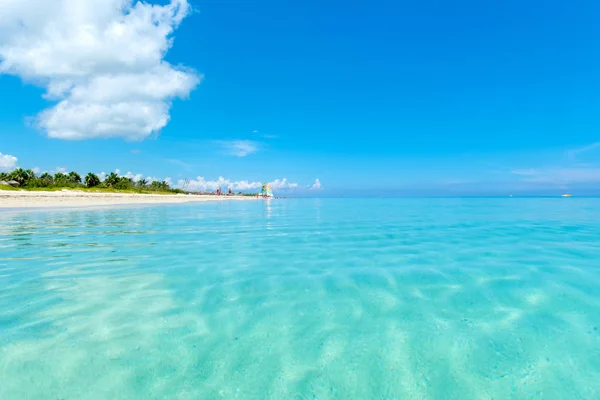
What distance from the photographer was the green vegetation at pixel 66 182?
61.9m

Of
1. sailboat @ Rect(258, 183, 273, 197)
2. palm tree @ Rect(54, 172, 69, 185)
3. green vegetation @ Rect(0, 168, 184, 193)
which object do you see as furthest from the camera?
sailboat @ Rect(258, 183, 273, 197)

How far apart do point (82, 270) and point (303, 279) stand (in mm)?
5041

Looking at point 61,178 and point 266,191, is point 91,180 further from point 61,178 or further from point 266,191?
point 266,191

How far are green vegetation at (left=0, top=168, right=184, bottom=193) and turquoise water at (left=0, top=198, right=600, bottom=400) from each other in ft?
215

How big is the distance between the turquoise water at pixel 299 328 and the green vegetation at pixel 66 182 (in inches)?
2586

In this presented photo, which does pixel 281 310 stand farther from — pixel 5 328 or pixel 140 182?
pixel 140 182

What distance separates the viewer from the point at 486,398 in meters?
2.79

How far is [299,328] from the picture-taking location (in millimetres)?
4062

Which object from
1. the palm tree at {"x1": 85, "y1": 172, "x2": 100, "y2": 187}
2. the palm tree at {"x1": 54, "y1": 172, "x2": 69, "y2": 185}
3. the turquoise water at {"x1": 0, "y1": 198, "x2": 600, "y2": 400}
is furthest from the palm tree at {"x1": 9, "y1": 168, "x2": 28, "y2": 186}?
the turquoise water at {"x1": 0, "y1": 198, "x2": 600, "y2": 400}

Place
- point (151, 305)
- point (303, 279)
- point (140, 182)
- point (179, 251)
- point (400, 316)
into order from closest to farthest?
point (400, 316), point (151, 305), point (303, 279), point (179, 251), point (140, 182)

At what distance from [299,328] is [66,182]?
284 feet

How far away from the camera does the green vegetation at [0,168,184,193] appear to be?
6194 centimetres

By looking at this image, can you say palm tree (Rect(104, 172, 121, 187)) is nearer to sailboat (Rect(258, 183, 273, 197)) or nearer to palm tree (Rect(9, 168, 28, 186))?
palm tree (Rect(9, 168, 28, 186))

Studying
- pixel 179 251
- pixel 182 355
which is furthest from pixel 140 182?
pixel 182 355
